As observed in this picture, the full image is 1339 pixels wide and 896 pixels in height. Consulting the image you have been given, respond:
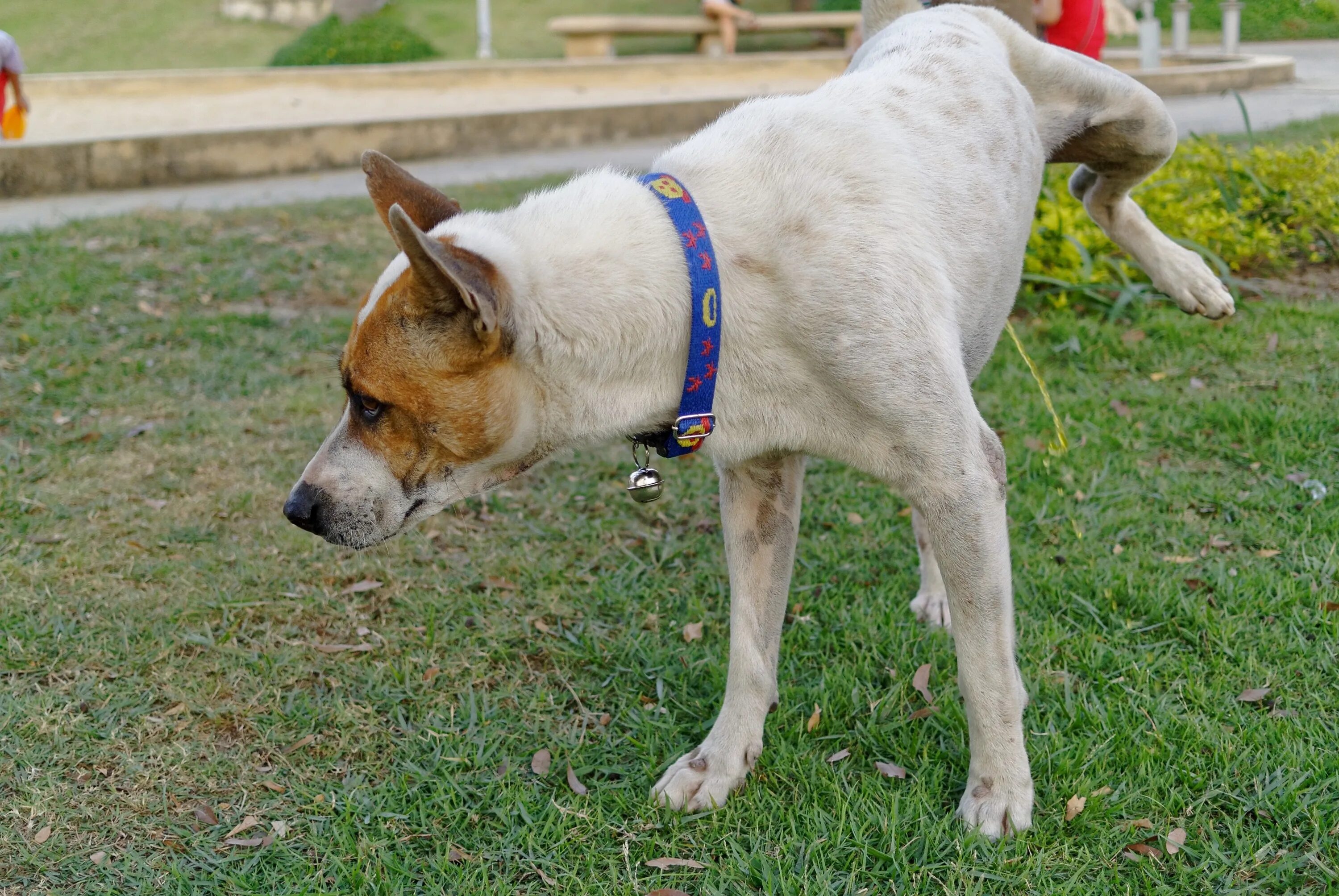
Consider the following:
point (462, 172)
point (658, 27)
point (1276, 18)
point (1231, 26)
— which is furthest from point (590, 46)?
point (1276, 18)

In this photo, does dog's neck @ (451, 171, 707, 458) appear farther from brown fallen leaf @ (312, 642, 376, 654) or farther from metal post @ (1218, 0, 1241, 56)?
metal post @ (1218, 0, 1241, 56)

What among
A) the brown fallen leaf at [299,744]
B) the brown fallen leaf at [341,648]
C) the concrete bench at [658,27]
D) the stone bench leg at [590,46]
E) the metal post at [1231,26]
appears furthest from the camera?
the stone bench leg at [590,46]

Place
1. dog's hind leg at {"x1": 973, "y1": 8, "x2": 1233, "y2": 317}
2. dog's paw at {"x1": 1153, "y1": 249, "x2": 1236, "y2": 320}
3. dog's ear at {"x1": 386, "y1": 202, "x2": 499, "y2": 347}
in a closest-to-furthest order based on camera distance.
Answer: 1. dog's ear at {"x1": 386, "y1": 202, "x2": 499, "y2": 347}
2. dog's hind leg at {"x1": 973, "y1": 8, "x2": 1233, "y2": 317}
3. dog's paw at {"x1": 1153, "y1": 249, "x2": 1236, "y2": 320}

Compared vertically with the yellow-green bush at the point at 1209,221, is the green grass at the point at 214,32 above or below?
above

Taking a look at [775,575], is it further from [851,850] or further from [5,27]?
[5,27]

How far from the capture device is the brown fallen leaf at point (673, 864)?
9.81 ft

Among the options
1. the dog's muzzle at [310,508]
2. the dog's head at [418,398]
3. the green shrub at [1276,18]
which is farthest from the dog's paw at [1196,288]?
the green shrub at [1276,18]

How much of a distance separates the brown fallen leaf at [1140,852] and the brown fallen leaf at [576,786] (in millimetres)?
1466

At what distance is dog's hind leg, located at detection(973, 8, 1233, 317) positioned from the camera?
383 cm

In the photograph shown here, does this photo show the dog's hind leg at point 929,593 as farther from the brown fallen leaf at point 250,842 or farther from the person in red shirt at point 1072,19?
the person in red shirt at point 1072,19

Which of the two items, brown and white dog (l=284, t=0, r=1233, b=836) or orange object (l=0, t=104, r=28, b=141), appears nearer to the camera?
brown and white dog (l=284, t=0, r=1233, b=836)

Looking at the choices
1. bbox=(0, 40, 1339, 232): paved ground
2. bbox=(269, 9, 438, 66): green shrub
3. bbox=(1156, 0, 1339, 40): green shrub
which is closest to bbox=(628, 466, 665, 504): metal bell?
bbox=(0, 40, 1339, 232): paved ground

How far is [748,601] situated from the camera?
332 cm

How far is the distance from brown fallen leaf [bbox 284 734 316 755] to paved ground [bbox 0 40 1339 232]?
6.46m
